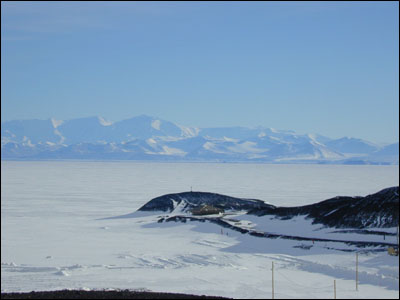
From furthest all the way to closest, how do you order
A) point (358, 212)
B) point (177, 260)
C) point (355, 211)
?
1. point (355, 211)
2. point (358, 212)
3. point (177, 260)

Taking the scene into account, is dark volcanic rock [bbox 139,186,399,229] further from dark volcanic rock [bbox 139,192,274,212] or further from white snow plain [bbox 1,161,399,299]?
dark volcanic rock [bbox 139,192,274,212]

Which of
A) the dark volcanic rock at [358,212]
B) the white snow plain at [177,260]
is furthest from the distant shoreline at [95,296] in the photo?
the dark volcanic rock at [358,212]

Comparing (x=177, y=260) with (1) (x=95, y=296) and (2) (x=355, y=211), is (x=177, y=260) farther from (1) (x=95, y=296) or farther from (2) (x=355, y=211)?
(2) (x=355, y=211)

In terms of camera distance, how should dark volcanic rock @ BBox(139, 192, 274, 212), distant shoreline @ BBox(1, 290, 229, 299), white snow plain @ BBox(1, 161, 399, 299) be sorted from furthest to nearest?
dark volcanic rock @ BBox(139, 192, 274, 212), white snow plain @ BBox(1, 161, 399, 299), distant shoreline @ BBox(1, 290, 229, 299)

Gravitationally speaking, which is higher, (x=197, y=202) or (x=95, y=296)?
(x=197, y=202)

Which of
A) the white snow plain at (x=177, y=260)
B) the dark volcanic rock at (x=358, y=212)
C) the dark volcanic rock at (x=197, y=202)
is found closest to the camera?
the white snow plain at (x=177, y=260)

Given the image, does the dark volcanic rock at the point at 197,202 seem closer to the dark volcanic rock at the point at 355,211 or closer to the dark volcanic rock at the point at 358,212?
the dark volcanic rock at the point at 355,211

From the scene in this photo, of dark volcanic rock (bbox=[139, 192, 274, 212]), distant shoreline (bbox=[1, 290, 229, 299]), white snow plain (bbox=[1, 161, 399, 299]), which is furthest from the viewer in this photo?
dark volcanic rock (bbox=[139, 192, 274, 212])

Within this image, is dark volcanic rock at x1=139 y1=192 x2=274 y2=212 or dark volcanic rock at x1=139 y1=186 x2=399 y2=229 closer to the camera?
dark volcanic rock at x1=139 y1=186 x2=399 y2=229

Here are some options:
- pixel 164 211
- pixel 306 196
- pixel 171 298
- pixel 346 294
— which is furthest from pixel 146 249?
pixel 306 196

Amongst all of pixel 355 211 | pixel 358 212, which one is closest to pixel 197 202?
pixel 355 211

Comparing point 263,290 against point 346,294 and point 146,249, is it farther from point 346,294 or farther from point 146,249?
point 146,249

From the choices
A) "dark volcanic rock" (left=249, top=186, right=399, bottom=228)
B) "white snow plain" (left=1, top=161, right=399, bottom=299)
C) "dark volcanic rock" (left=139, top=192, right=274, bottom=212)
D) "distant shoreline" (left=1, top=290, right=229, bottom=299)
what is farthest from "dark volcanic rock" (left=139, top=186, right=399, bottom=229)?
"distant shoreline" (left=1, top=290, right=229, bottom=299)

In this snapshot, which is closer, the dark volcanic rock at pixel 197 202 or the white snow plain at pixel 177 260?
the white snow plain at pixel 177 260
